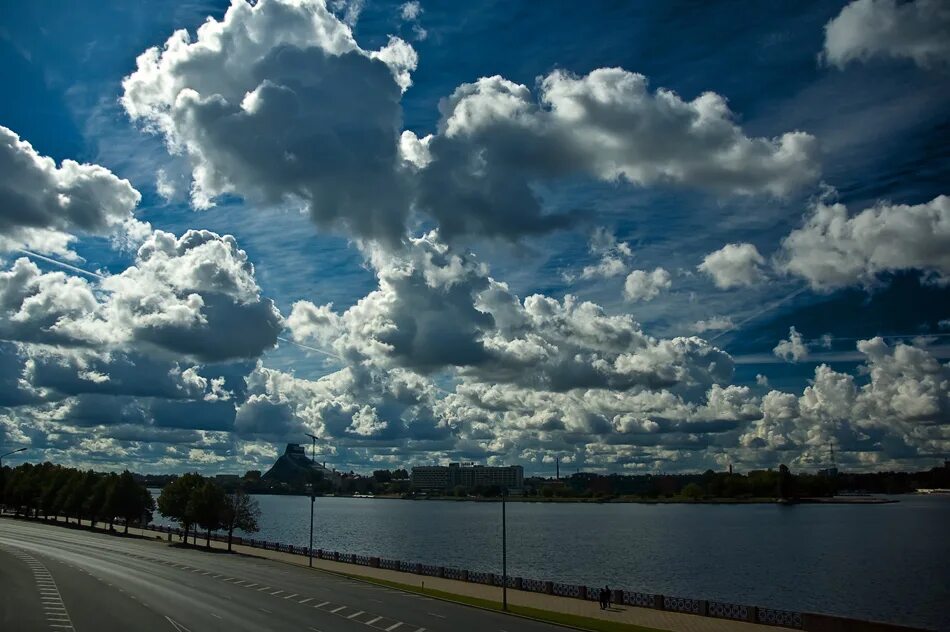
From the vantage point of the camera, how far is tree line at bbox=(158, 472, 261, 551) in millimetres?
123500

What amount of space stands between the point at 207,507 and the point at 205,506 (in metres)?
0.37

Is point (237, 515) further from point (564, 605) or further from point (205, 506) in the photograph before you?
point (564, 605)

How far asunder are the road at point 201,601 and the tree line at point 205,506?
1211 inches

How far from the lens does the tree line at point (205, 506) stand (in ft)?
405

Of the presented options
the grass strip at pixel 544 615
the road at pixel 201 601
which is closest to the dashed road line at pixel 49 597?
the road at pixel 201 601

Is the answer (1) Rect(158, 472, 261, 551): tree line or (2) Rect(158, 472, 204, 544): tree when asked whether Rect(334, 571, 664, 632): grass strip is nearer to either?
(1) Rect(158, 472, 261, 551): tree line

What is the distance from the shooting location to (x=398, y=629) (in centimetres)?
4709

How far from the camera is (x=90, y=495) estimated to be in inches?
6294

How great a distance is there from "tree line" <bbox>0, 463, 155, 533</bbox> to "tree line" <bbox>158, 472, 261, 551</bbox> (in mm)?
12484

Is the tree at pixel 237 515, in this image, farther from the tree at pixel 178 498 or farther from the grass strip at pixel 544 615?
the grass strip at pixel 544 615

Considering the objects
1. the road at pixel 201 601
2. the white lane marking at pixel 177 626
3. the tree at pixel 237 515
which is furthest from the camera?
the tree at pixel 237 515

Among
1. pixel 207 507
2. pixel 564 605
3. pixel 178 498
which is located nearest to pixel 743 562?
pixel 564 605

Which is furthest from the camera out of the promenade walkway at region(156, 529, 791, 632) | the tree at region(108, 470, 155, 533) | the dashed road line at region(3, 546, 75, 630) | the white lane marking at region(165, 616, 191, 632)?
the tree at region(108, 470, 155, 533)

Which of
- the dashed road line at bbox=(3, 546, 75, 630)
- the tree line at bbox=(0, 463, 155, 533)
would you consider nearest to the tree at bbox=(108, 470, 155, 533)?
the tree line at bbox=(0, 463, 155, 533)
